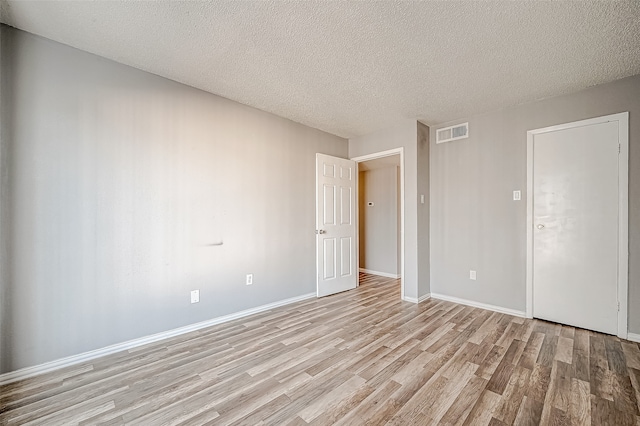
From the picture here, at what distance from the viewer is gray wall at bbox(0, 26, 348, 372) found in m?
1.92

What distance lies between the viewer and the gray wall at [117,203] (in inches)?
75.7

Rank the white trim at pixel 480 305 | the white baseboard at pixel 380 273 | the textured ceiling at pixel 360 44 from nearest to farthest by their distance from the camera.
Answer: the textured ceiling at pixel 360 44
the white trim at pixel 480 305
the white baseboard at pixel 380 273

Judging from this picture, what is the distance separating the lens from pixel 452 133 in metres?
3.68

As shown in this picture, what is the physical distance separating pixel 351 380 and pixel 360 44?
8.28 ft

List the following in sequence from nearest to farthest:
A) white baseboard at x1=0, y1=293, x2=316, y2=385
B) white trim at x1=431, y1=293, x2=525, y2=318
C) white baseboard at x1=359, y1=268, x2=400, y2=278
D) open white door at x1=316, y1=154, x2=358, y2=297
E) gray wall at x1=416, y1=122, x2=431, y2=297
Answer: white baseboard at x1=0, y1=293, x2=316, y2=385 → white trim at x1=431, y1=293, x2=525, y2=318 → gray wall at x1=416, y1=122, x2=431, y2=297 → open white door at x1=316, y1=154, x2=358, y2=297 → white baseboard at x1=359, y1=268, x2=400, y2=278

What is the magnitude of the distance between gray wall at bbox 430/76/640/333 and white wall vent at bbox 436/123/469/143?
61 millimetres

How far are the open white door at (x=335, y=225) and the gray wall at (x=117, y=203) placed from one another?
806 mm

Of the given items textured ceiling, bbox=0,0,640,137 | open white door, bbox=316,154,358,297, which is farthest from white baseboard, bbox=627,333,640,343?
open white door, bbox=316,154,358,297

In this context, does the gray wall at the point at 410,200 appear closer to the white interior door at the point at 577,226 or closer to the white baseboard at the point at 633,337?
the white interior door at the point at 577,226

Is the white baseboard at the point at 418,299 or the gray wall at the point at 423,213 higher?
the gray wall at the point at 423,213

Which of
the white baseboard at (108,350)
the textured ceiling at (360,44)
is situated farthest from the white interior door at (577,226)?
the white baseboard at (108,350)

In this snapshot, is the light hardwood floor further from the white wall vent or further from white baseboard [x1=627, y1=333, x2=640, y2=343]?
the white wall vent

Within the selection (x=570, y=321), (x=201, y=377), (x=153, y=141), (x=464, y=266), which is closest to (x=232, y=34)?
(x=153, y=141)

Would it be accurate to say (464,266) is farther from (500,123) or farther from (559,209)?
(500,123)
